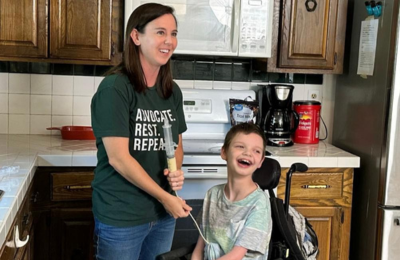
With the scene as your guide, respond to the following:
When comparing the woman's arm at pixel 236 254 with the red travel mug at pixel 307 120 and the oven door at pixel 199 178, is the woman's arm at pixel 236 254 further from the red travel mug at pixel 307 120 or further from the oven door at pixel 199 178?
the red travel mug at pixel 307 120

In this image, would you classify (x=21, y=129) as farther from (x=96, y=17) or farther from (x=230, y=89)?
(x=230, y=89)

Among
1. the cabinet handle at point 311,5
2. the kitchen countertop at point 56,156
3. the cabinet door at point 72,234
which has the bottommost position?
the cabinet door at point 72,234

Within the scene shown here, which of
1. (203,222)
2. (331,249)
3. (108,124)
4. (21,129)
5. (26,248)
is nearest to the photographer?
(108,124)

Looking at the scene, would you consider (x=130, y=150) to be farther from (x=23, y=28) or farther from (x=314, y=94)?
(x=314, y=94)

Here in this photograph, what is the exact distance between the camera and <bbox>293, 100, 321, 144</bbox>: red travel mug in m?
3.02

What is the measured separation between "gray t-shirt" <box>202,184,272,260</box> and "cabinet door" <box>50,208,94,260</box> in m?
0.91

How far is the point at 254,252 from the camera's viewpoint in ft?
5.47

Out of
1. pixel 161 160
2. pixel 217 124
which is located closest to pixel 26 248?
pixel 161 160

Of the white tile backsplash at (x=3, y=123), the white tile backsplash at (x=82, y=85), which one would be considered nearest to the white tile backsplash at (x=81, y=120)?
the white tile backsplash at (x=82, y=85)

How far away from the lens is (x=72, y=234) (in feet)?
8.20

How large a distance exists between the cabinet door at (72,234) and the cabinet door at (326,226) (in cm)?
104

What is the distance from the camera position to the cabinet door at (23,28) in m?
2.56

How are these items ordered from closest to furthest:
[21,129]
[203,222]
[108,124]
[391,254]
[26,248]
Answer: [108,124] < [203,222] < [26,248] < [391,254] < [21,129]

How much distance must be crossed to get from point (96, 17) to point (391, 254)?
73.1 inches
